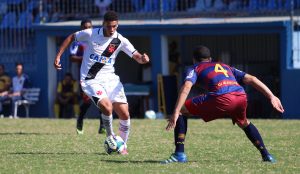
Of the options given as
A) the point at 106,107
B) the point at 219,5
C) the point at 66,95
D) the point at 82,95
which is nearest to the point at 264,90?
the point at 106,107

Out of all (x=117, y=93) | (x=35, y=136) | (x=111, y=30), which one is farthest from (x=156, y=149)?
(x=35, y=136)

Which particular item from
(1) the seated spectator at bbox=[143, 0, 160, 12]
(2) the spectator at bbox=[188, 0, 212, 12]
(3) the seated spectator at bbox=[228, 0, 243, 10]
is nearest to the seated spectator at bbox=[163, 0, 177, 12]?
(1) the seated spectator at bbox=[143, 0, 160, 12]

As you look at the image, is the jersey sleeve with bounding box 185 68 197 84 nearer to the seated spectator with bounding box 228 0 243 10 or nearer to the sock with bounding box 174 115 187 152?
the sock with bounding box 174 115 187 152

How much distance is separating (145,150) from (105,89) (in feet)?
3.71

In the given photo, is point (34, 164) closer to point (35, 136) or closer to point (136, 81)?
point (35, 136)

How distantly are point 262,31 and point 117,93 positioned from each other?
1044 centimetres

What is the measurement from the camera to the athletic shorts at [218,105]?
10.6 metres

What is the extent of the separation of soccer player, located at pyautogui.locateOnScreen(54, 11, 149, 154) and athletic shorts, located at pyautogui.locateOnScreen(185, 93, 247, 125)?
6.17 ft

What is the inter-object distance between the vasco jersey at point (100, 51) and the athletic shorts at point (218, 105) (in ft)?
7.19

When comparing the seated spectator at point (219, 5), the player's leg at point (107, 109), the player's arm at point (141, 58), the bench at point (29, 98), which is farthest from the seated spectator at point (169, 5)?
the player's leg at point (107, 109)

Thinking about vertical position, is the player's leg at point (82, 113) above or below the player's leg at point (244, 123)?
below

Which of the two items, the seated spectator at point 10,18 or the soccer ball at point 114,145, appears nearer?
the soccer ball at point 114,145

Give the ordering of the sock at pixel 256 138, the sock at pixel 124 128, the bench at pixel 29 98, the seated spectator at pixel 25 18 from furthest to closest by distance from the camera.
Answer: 1. the seated spectator at pixel 25 18
2. the bench at pixel 29 98
3. the sock at pixel 124 128
4. the sock at pixel 256 138

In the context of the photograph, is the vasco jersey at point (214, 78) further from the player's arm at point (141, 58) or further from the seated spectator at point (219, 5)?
the seated spectator at point (219, 5)
